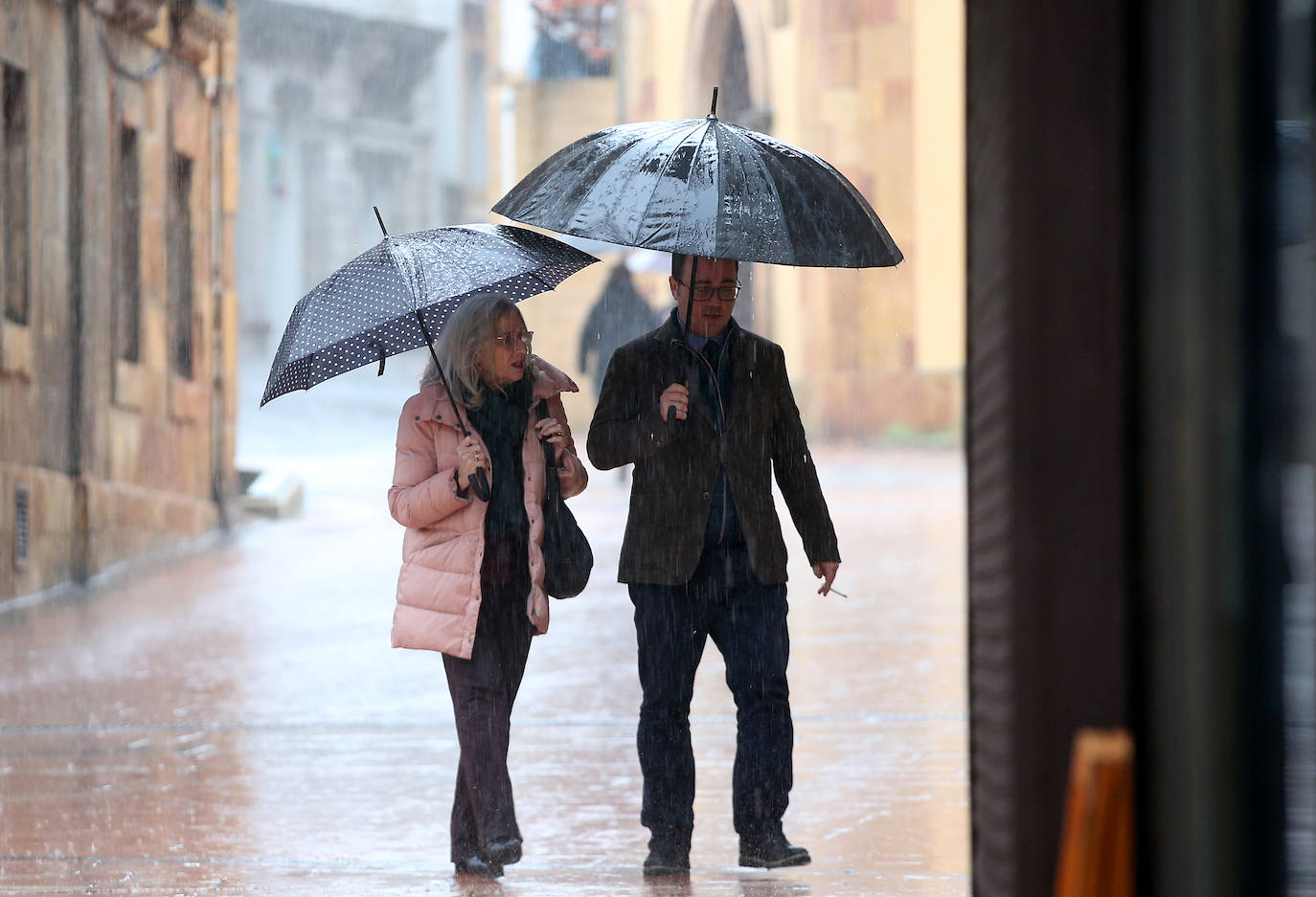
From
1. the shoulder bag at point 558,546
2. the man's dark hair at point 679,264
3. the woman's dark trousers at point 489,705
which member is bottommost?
the woman's dark trousers at point 489,705

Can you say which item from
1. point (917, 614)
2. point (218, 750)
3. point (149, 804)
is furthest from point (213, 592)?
point (149, 804)

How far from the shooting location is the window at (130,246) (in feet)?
51.5

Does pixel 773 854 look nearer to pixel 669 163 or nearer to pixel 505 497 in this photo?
pixel 505 497

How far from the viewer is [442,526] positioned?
5086 millimetres

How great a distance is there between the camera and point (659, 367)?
16.6 feet

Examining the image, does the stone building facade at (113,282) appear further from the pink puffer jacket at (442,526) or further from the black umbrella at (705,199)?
the black umbrella at (705,199)

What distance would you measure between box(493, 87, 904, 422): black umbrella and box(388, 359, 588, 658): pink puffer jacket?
0.53 meters

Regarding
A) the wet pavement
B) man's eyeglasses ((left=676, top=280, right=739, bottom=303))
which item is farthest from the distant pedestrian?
man's eyeglasses ((left=676, top=280, right=739, bottom=303))

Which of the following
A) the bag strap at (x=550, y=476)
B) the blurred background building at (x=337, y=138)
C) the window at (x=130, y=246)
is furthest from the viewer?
the blurred background building at (x=337, y=138)

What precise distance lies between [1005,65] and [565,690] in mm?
6872

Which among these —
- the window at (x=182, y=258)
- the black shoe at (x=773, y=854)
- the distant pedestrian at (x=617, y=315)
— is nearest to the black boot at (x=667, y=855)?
the black shoe at (x=773, y=854)

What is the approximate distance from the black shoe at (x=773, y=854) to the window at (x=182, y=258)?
12973mm

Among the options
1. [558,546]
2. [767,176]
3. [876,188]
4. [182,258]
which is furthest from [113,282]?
[876,188]

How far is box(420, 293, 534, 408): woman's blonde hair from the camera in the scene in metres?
5.06
